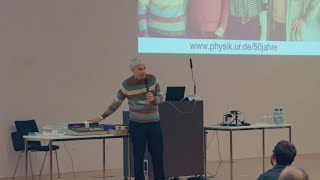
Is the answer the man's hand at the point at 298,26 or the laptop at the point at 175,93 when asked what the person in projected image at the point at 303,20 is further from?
the laptop at the point at 175,93

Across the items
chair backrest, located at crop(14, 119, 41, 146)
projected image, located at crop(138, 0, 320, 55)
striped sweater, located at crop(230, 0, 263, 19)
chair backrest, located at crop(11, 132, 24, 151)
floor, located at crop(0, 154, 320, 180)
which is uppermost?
striped sweater, located at crop(230, 0, 263, 19)

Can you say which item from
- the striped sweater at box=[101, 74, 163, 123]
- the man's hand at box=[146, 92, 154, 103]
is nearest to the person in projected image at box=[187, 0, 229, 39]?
the striped sweater at box=[101, 74, 163, 123]

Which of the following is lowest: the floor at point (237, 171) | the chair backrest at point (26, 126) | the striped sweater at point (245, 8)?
the floor at point (237, 171)

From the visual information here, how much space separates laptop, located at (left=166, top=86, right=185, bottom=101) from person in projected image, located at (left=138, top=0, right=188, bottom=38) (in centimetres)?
202

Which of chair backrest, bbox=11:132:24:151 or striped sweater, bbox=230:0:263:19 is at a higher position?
striped sweater, bbox=230:0:263:19

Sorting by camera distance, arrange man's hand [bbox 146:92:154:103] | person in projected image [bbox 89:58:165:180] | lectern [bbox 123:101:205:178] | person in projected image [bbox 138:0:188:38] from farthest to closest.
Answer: person in projected image [bbox 138:0:188:38] < lectern [bbox 123:101:205:178] < person in projected image [bbox 89:58:165:180] < man's hand [bbox 146:92:154:103]

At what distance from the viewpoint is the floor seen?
24.6 ft

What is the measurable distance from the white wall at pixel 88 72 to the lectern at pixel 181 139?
1425mm

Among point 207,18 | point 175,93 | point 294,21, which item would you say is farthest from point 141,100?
point 294,21

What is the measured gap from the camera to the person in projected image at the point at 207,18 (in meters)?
8.82

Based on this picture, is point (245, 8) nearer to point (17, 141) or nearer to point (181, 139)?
point (181, 139)

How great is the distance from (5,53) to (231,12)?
11.4ft

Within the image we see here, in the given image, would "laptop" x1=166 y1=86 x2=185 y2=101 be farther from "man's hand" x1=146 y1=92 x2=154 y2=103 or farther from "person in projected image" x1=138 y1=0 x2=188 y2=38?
"person in projected image" x1=138 y1=0 x2=188 y2=38

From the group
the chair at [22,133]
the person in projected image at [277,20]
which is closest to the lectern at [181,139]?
the chair at [22,133]
